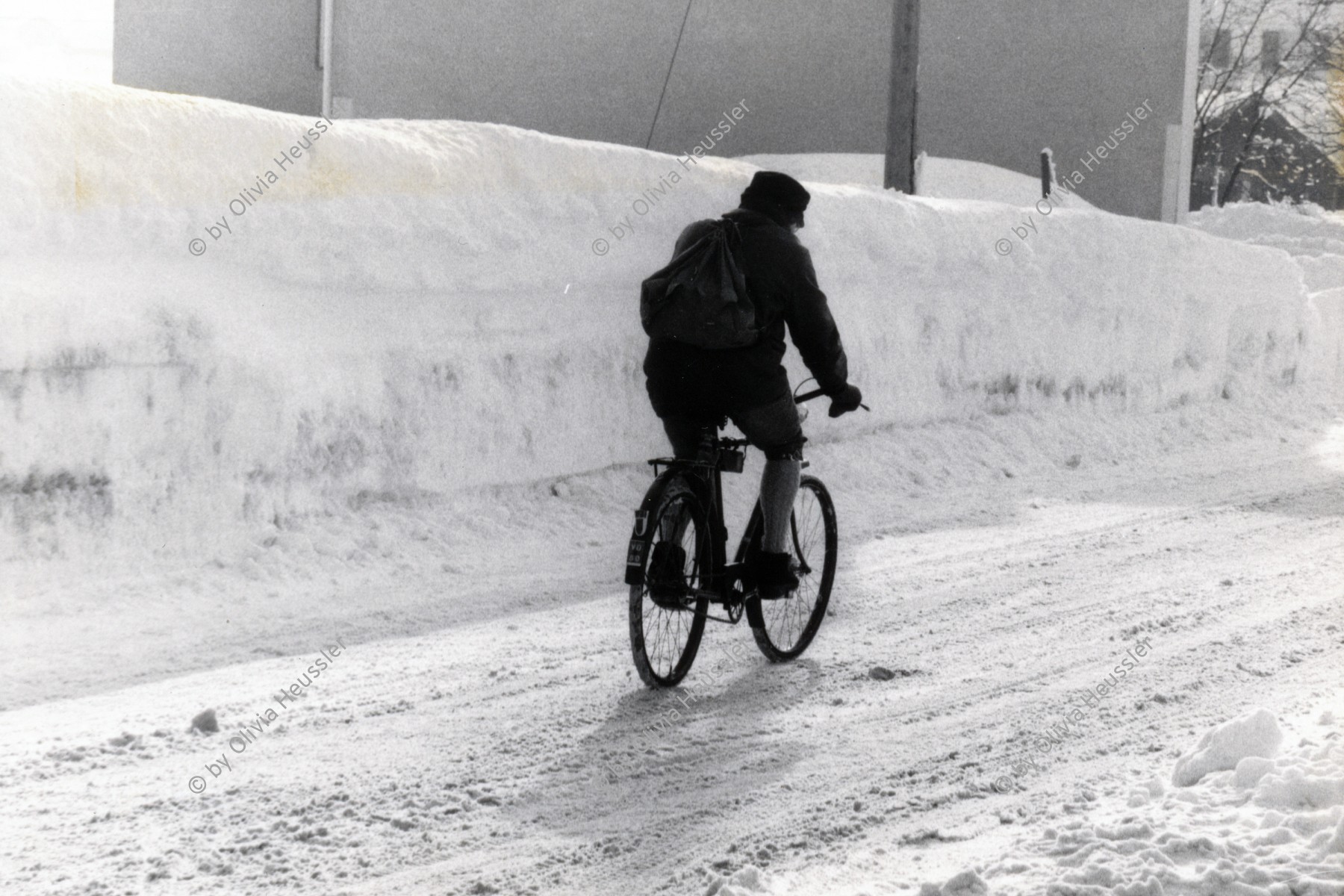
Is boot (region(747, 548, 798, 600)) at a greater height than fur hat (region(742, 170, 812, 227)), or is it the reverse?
fur hat (region(742, 170, 812, 227))

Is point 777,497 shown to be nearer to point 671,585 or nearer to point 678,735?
point 671,585

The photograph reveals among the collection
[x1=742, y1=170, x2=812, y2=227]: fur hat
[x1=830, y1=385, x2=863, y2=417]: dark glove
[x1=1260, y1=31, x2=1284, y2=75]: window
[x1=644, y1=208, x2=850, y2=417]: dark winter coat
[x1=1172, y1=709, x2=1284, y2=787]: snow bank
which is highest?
[x1=1260, y1=31, x2=1284, y2=75]: window

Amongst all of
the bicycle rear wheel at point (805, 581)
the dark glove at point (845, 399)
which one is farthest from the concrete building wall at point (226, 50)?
the dark glove at point (845, 399)

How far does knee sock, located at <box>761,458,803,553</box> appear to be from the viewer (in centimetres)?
564

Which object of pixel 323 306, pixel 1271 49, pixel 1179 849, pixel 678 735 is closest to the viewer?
pixel 1179 849

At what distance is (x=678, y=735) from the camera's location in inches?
203

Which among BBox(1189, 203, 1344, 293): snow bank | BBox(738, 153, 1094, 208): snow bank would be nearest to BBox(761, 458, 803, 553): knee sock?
BBox(738, 153, 1094, 208): snow bank

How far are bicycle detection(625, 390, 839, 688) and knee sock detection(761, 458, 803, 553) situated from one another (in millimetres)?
101

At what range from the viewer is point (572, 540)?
8.26 meters

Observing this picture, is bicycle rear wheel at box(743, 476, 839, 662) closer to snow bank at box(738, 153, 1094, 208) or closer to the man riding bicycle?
the man riding bicycle

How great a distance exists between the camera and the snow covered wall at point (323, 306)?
21.8 ft

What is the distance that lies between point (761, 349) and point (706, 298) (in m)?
0.29

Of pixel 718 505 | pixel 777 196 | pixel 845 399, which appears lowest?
pixel 718 505

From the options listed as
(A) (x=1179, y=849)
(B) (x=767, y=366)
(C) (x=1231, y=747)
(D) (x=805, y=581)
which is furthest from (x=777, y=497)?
(A) (x=1179, y=849)
